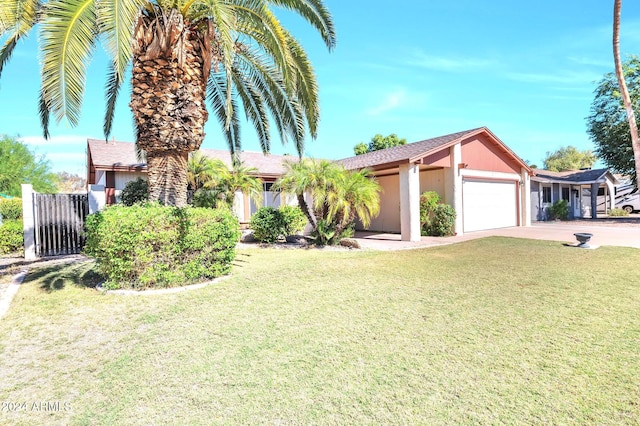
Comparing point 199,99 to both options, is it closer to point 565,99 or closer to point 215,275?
point 215,275

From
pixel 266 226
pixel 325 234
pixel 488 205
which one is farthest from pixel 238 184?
pixel 488 205

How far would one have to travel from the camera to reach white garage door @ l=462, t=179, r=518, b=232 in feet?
55.3

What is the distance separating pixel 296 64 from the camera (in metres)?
8.55

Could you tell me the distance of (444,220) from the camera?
1517 cm

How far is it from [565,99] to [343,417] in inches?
1017

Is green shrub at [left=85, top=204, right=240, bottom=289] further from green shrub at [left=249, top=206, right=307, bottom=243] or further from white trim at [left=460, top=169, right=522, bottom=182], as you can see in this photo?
white trim at [left=460, top=169, right=522, bottom=182]

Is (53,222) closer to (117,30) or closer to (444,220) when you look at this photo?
(117,30)

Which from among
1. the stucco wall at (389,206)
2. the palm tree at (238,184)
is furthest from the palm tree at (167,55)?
the stucco wall at (389,206)

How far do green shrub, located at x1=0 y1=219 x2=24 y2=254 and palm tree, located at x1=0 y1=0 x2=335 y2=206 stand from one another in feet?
17.4

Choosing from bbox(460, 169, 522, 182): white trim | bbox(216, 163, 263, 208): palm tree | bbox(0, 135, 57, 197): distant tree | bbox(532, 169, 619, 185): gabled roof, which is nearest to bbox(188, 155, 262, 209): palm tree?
bbox(216, 163, 263, 208): palm tree

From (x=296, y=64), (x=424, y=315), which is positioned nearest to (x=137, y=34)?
(x=296, y=64)

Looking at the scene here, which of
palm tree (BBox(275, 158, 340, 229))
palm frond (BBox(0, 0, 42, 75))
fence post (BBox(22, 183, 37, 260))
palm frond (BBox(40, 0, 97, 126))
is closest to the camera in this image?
palm frond (BBox(40, 0, 97, 126))

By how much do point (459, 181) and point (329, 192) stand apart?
296 inches

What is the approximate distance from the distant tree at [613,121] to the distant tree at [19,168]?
44.0 m
